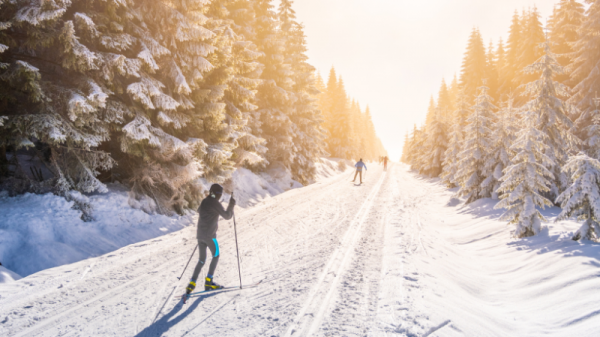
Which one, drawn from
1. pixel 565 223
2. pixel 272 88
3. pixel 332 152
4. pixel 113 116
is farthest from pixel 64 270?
pixel 332 152

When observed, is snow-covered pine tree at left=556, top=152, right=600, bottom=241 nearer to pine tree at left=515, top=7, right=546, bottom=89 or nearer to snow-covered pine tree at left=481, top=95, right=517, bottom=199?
snow-covered pine tree at left=481, top=95, right=517, bottom=199

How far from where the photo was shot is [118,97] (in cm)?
900

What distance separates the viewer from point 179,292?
5.40 m

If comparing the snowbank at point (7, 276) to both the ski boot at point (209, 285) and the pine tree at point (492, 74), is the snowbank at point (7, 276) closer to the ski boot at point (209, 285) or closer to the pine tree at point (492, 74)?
the ski boot at point (209, 285)

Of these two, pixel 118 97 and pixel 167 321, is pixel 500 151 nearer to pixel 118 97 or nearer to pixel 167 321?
pixel 167 321

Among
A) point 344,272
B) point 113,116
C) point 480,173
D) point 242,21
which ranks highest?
point 242,21

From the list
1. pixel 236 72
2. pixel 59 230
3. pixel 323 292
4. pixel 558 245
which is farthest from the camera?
pixel 236 72

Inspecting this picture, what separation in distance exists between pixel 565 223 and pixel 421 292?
7.00m

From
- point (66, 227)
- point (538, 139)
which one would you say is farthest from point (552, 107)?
point (66, 227)

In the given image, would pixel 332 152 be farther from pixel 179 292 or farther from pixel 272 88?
pixel 179 292

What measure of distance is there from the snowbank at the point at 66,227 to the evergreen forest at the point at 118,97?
42 cm

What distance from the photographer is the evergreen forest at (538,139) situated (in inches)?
269

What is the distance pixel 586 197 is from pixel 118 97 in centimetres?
1392

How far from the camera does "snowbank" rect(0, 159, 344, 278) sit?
6.21m
